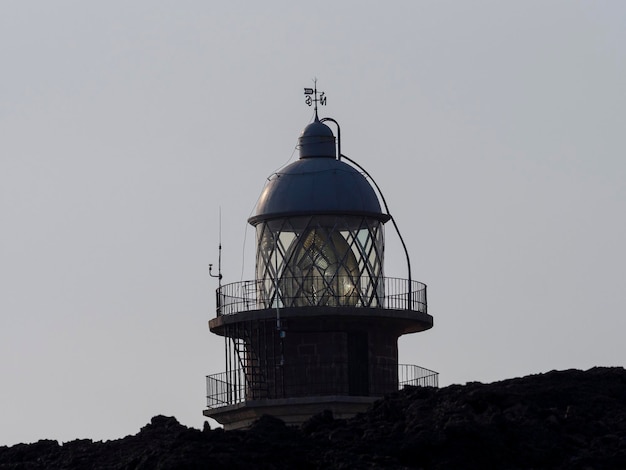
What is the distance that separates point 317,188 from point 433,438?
775 inches

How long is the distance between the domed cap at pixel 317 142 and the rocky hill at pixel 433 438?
1650cm

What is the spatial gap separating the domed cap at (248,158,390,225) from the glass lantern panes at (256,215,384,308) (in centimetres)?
30

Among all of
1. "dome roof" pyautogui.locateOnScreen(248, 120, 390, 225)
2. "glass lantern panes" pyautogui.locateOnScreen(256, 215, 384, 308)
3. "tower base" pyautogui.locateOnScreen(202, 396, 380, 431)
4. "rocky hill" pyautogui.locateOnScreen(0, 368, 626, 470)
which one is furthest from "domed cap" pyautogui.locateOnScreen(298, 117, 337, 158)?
"rocky hill" pyautogui.locateOnScreen(0, 368, 626, 470)

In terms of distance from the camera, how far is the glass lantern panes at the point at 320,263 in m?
61.1

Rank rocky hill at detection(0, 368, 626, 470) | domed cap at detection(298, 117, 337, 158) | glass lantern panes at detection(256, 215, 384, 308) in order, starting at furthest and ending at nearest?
domed cap at detection(298, 117, 337, 158), glass lantern panes at detection(256, 215, 384, 308), rocky hill at detection(0, 368, 626, 470)

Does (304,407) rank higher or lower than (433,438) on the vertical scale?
higher

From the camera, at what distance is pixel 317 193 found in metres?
61.3

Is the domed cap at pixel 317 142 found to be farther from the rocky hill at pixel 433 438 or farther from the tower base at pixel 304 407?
the rocky hill at pixel 433 438

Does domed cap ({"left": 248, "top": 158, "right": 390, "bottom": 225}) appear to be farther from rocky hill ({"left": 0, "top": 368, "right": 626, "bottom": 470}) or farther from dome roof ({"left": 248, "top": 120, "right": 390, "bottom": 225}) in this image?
rocky hill ({"left": 0, "top": 368, "right": 626, "bottom": 470})

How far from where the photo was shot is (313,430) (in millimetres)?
44750

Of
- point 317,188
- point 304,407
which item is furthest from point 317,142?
point 304,407

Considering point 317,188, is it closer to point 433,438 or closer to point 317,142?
point 317,142

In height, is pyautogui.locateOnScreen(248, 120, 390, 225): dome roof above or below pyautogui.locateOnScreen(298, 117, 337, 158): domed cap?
below

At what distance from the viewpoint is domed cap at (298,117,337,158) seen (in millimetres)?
62500
